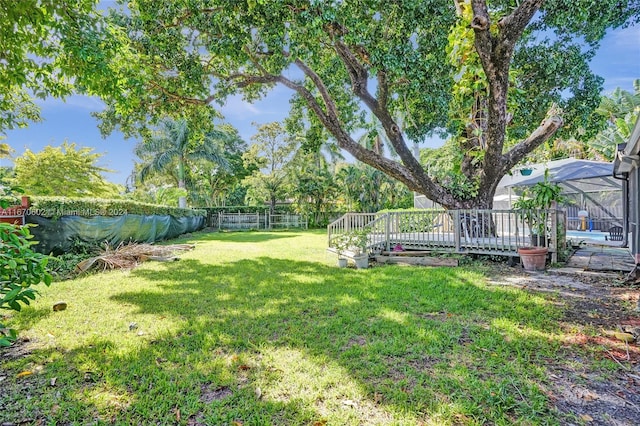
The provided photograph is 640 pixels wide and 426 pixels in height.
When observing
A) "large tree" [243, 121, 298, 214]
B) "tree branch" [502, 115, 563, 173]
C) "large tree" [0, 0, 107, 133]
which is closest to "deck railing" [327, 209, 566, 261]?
"tree branch" [502, 115, 563, 173]

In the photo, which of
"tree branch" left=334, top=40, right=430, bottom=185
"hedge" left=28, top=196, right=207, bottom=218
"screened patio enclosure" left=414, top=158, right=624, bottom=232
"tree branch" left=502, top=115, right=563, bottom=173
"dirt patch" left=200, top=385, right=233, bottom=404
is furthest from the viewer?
"screened patio enclosure" left=414, top=158, right=624, bottom=232

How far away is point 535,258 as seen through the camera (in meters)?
6.21

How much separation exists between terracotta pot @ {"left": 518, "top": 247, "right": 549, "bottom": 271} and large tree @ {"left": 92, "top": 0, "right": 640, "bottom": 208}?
7.67ft

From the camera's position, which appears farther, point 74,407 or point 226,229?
point 226,229

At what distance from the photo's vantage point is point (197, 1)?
7090 mm

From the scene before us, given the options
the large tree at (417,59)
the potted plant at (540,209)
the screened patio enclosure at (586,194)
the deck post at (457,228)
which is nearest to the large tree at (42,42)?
the large tree at (417,59)

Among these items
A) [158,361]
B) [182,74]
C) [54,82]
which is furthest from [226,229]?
[158,361]

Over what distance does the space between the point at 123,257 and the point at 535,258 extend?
9369 millimetres

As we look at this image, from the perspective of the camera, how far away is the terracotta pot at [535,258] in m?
6.21

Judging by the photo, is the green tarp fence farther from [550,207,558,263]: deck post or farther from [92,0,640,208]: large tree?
[550,207,558,263]: deck post

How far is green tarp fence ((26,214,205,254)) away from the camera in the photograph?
277 inches

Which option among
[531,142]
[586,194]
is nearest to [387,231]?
[531,142]

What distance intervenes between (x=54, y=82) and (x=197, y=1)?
4.40m

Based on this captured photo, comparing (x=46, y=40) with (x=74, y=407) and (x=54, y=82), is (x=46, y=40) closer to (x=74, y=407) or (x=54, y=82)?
(x=54, y=82)
